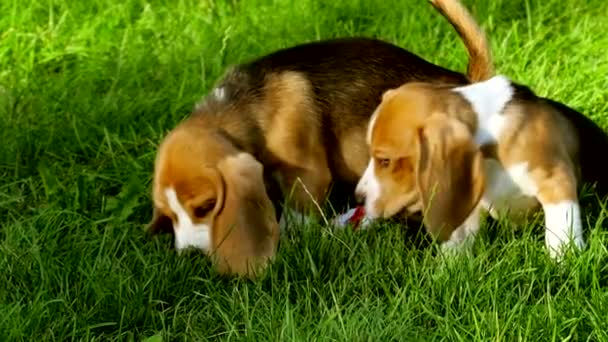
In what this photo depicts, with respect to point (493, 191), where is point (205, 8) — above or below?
below

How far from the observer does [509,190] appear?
216 inches

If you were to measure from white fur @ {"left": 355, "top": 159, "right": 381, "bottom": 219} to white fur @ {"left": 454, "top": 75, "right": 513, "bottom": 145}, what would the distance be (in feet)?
1.48

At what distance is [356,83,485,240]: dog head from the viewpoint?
5320 millimetres

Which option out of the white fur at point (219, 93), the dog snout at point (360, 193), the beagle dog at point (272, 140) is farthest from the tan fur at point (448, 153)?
the white fur at point (219, 93)

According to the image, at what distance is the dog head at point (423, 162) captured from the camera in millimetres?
5320

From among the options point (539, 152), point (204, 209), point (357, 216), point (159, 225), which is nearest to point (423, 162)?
point (539, 152)

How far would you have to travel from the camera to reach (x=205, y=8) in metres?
8.08

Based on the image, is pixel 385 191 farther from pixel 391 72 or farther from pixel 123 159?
pixel 123 159

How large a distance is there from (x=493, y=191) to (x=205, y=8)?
3037mm

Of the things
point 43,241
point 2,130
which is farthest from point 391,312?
point 2,130

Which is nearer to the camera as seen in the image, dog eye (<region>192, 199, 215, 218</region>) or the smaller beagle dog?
the smaller beagle dog

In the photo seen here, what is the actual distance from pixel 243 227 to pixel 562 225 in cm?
120

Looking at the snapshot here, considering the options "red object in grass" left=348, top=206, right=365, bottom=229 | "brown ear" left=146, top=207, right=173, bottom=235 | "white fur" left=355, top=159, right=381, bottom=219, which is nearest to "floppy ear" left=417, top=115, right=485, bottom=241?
"white fur" left=355, top=159, right=381, bottom=219

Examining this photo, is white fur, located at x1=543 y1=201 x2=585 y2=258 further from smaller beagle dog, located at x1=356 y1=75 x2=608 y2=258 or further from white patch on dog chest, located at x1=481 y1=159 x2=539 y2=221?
white patch on dog chest, located at x1=481 y1=159 x2=539 y2=221
